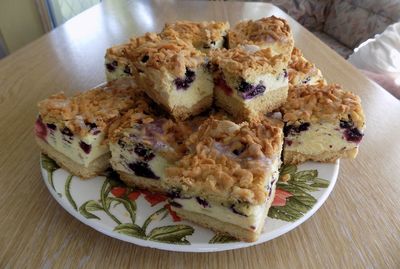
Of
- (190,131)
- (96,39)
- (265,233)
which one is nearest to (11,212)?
(190,131)

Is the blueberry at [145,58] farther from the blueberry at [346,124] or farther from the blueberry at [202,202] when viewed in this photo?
the blueberry at [346,124]

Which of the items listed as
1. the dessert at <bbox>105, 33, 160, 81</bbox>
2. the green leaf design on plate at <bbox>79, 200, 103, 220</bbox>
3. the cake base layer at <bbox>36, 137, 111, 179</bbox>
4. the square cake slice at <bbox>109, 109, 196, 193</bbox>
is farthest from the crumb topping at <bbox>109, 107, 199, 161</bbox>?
the dessert at <bbox>105, 33, 160, 81</bbox>

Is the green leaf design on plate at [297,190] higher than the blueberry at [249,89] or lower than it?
lower

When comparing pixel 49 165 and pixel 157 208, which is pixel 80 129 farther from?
pixel 157 208

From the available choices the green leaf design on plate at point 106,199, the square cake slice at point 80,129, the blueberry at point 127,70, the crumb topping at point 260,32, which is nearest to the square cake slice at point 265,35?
the crumb topping at point 260,32

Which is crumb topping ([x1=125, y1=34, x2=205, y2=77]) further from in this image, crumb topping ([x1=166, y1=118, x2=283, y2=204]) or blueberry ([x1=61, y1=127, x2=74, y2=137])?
blueberry ([x1=61, y1=127, x2=74, y2=137])

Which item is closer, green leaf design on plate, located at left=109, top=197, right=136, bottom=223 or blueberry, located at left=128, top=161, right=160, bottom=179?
green leaf design on plate, located at left=109, top=197, right=136, bottom=223

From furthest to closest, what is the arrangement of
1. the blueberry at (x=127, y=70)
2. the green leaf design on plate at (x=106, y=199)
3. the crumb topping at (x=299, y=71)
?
the blueberry at (x=127, y=70) < the crumb topping at (x=299, y=71) < the green leaf design on plate at (x=106, y=199)
